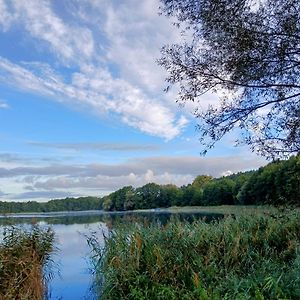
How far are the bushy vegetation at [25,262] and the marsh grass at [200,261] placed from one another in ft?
3.61

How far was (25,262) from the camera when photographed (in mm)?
8156

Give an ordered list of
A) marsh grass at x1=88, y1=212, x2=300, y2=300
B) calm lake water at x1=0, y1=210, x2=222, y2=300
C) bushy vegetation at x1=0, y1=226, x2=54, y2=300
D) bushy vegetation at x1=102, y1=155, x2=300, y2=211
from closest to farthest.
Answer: marsh grass at x1=88, y1=212, x2=300, y2=300 → bushy vegetation at x1=0, y1=226, x2=54, y2=300 → calm lake water at x1=0, y1=210, x2=222, y2=300 → bushy vegetation at x1=102, y1=155, x2=300, y2=211

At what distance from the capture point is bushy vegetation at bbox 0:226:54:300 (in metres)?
7.60

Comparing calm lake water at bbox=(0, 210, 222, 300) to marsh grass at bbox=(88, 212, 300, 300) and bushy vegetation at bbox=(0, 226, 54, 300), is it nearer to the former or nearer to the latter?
bushy vegetation at bbox=(0, 226, 54, 300)

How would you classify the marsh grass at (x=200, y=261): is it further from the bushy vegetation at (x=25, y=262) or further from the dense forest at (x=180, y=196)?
the dense forest at (x=180, y=196)

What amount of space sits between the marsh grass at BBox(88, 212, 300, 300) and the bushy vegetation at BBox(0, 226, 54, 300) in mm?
1101

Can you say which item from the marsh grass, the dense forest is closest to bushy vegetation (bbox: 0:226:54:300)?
the marsh grass

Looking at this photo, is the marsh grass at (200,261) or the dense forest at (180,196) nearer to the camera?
the marsh grass at (200,261)

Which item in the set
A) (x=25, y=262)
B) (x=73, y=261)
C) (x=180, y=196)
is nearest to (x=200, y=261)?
(x=25, y=262)

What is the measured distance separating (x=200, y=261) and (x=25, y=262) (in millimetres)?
3386

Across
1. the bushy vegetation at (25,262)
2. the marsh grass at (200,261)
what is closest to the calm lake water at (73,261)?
the bushy vegetation at (25,262)

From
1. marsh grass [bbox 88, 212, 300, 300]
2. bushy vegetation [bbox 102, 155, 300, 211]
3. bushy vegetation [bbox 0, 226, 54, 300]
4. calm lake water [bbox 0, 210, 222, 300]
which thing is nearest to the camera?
marsh grass [bbox 88, 212, 300, 300]

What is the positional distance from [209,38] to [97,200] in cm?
7085

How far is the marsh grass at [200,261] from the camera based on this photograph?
6.72 meters
